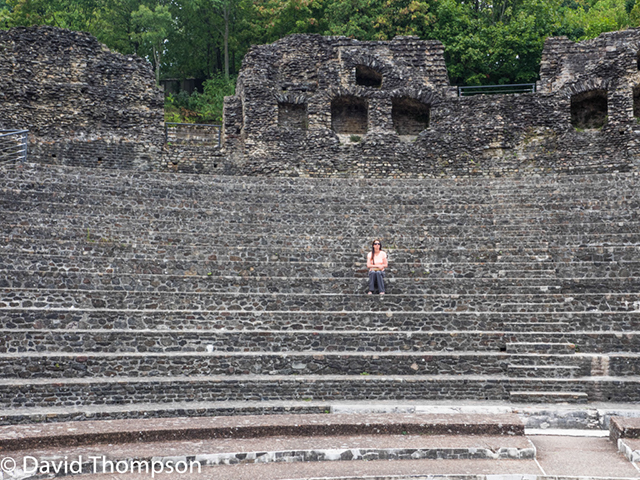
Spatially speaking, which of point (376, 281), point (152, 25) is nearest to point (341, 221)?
point (376, 281)

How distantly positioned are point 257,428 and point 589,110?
52.7 feet

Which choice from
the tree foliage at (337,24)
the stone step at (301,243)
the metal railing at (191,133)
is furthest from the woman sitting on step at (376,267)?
the tree foliage at (337,24)

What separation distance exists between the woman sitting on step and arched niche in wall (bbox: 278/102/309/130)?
9.11 meters

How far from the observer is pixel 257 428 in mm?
6887

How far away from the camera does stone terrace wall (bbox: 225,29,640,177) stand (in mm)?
17750

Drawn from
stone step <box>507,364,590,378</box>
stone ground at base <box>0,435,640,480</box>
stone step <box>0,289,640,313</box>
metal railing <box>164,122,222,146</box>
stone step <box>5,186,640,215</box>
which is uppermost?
metal railing <box>164,122,222,146</box>

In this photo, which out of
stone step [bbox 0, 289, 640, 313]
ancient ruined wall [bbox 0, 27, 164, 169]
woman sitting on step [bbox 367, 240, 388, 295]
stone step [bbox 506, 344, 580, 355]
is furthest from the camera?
ancient ruined wall [bbox 0, 27, 164, 169]

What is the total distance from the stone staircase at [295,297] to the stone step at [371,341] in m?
0.02

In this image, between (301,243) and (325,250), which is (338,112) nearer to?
(301,243)

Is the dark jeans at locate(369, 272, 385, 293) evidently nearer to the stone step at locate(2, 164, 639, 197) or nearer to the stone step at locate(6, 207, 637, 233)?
the stone step at locate(6, 207, 637, 233)

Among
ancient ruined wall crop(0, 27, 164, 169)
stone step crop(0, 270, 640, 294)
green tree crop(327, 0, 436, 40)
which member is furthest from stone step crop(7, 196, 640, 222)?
green tree crop(327, 0, 436, 40)

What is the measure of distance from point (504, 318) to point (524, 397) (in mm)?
1511

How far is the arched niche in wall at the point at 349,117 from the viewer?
19.5 meters

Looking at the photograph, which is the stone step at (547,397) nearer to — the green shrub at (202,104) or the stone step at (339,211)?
the stone step at (339,211)
